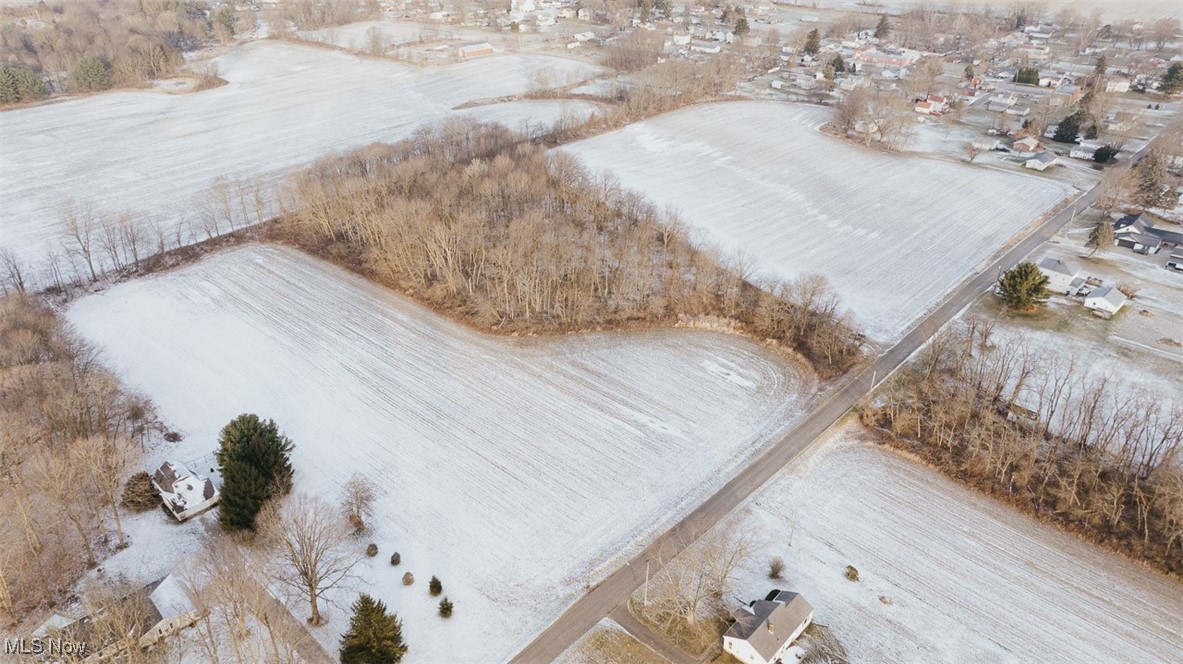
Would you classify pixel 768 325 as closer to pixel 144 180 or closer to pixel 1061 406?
pixel 1061 406

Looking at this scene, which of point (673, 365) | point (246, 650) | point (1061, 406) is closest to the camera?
point (246, 650)

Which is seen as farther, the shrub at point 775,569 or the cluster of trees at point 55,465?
the shrub at point 775,569

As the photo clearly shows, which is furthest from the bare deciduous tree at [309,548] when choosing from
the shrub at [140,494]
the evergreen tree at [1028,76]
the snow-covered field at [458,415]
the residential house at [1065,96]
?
the evergreen tree at [1028,76]

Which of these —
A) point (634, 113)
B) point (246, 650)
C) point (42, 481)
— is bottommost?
point (246, 650)

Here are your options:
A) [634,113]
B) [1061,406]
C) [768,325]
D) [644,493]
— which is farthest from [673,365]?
[634,113]

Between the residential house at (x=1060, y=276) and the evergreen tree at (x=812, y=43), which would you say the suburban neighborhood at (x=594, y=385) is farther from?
the evergreen tree at (x=812, y=43)

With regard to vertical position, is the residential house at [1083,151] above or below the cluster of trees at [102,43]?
below

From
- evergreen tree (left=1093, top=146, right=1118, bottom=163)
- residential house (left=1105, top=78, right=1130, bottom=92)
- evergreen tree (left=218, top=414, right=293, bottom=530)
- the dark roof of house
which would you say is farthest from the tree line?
residential house (left=1105, top=78, right=1130, bottom=92)

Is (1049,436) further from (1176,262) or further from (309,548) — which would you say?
(309,548)
